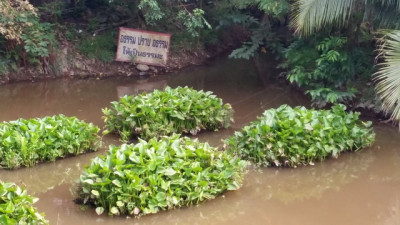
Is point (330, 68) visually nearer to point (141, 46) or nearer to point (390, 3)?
point (390, 3)

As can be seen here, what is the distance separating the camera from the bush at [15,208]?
450 centimetres

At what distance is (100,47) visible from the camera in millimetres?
12445

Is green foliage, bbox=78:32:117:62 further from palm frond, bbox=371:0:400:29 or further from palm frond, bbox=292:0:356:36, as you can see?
palm frond, bbox=371:0:400:29

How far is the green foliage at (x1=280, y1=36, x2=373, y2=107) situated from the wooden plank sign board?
3792mm

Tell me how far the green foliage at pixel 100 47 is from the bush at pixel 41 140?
5.32 meters

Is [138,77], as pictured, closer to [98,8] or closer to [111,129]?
[98,8]

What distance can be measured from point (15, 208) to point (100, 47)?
Result: 325 inches

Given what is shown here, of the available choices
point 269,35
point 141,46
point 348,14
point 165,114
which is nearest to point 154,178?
point 165,114

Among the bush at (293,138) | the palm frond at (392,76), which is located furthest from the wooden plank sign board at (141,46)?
the palm frond at (392,76)

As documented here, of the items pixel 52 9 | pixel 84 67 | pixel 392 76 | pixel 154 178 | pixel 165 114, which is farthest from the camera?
pixel 52 9

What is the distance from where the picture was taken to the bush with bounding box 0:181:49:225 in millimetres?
4500

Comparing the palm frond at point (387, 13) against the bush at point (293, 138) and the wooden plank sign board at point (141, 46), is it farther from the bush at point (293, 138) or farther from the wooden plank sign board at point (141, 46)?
the wooden plank sign board at point (141, 46)

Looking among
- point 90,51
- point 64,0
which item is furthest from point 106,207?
point 64,0

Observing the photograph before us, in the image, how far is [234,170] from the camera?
5930 mm
